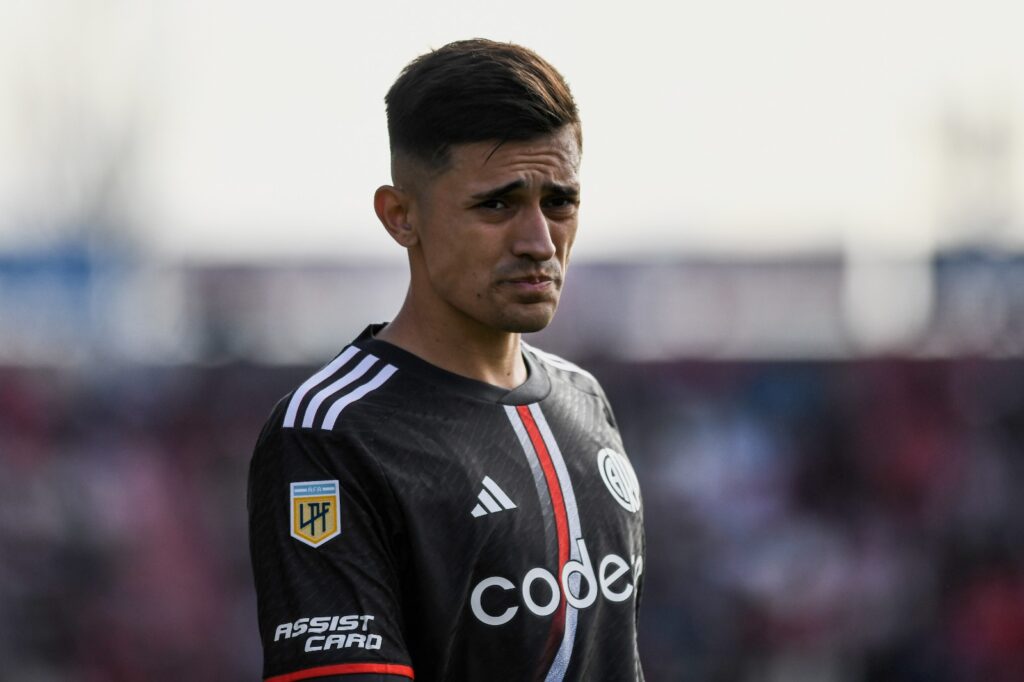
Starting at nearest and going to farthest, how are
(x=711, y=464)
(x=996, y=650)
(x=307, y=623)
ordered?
1. (x=307, y=623)
2. (x=996, y=650)
3. (x=711, y=464)

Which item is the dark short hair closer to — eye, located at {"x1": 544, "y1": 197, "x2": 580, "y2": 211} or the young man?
the young man

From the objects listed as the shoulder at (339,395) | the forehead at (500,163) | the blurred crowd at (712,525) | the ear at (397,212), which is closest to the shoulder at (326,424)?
the shoulder at (339,395)

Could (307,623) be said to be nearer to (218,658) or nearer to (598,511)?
(598,511)

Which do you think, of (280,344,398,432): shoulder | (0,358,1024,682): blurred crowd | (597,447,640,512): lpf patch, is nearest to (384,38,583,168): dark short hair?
(280,344,398,432): shoulder

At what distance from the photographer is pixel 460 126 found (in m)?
2.48

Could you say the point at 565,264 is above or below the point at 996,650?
above

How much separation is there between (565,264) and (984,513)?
21.0 ft

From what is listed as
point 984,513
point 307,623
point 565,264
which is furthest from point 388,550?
point 984,513

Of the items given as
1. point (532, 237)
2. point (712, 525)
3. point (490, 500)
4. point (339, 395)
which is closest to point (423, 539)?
point (490, 500)

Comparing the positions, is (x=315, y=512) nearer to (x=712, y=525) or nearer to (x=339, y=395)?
(x=339, y=395)

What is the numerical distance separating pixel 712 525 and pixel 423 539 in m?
6.23

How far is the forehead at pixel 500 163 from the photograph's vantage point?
2.47 metres

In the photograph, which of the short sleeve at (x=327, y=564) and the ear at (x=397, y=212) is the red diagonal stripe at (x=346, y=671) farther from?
the ear at (x=397, y=212)

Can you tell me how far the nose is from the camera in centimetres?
247
